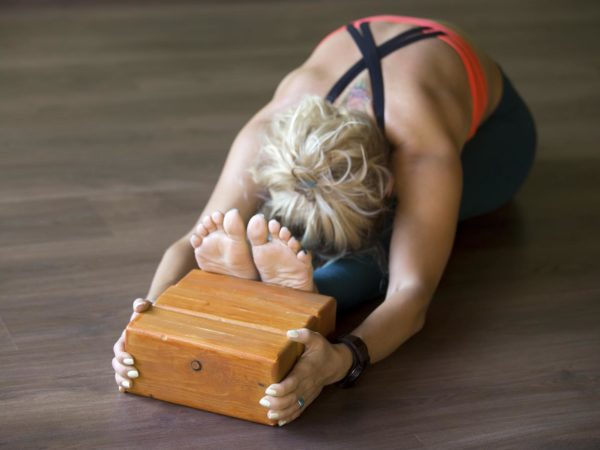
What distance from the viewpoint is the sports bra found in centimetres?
229

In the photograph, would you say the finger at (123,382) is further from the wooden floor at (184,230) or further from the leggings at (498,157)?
the leggings at (498,157)

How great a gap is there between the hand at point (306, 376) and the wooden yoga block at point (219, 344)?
0.06ft

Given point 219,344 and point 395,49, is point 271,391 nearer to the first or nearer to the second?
point 219,344

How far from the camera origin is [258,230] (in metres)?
1.88

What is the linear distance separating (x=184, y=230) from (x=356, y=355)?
2.66ft

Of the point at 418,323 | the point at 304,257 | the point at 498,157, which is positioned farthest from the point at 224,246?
the point at 498,157

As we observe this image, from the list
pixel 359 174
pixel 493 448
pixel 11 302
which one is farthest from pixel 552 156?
pixel 11 302

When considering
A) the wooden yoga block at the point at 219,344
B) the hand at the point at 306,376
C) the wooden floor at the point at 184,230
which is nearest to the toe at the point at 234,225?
the wooden yoga block at the point at 219,344

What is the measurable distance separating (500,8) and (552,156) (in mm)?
2018

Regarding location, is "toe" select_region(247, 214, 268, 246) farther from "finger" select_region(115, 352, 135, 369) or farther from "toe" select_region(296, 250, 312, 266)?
"finger" select_region(115, 352, 135, 369)

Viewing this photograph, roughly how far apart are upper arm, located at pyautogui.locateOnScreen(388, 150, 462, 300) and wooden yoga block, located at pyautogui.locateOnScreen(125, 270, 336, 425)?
0.22 meters

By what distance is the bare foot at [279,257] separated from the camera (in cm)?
188

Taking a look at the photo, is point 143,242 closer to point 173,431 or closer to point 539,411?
point 173,431

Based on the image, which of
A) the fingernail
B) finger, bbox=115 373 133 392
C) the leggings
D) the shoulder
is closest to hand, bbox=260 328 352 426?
the fingernail
